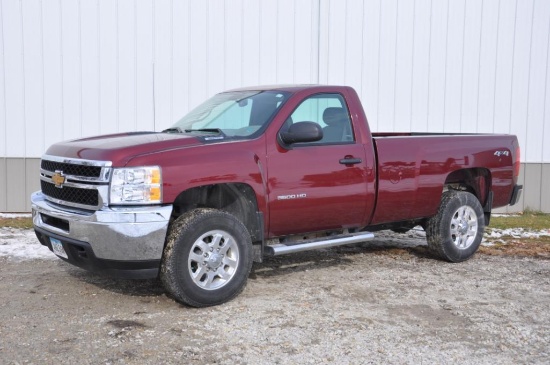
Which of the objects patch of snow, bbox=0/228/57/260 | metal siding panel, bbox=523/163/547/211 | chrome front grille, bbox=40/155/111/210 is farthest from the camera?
metal siding panel, bbox=523/163/547/211

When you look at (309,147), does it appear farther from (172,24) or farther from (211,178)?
(172,24)

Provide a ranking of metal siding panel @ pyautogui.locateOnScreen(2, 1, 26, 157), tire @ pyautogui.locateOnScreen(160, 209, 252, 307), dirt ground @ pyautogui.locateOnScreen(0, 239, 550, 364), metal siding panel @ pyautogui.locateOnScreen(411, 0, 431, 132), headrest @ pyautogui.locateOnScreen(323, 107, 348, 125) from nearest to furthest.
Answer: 1. dirt ground @ pyautogui.locateOnScreen(0, 239, 550, 364)
2. tire @ pyautogui.locateOnScreen(160, 209, 252, 307)
3. headrest @ pyautogui.locateOnScreen(323, 107, 348, 125)
4. metal siding panel @ pyautogui.locateOnScreen(2, 1, 26, 157)
5. metal siding panel @ pyautogui.locateOnScreen(411, 0, 431, 132)

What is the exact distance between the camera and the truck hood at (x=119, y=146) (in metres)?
4.76

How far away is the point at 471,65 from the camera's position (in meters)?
11.5

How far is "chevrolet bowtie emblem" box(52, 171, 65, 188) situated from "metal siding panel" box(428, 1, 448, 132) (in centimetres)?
802

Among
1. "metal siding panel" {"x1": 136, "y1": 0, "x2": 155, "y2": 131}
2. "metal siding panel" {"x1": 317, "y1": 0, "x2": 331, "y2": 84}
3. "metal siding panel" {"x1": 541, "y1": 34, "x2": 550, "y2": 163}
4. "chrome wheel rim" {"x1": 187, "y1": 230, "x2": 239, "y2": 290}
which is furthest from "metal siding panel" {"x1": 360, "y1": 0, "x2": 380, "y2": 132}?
"chrome wheel rim" {"x1": 187, "y1": 230, "x2": 239, "y2": 290}

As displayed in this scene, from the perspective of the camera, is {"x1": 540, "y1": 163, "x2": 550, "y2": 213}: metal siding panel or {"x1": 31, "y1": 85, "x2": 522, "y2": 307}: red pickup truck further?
{"x1": 540, "y1": 163, "x2": 550, "y2": 213}: metal siding panel

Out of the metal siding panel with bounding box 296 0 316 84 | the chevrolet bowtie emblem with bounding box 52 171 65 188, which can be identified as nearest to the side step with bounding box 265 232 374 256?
the chevrolet bowtie emblem with bounding box 52 171 65 188

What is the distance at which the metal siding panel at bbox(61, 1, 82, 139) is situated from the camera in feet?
35.1

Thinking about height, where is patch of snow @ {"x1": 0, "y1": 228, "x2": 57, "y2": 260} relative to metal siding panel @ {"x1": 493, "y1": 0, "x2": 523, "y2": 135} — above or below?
below

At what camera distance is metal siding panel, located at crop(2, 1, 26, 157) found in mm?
10609

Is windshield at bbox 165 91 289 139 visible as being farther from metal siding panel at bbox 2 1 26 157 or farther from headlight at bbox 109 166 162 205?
metal siding panel at bbox 2 1 26 157

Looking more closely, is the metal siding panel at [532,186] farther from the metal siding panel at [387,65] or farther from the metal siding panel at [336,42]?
the metal siding panel at [336,42]

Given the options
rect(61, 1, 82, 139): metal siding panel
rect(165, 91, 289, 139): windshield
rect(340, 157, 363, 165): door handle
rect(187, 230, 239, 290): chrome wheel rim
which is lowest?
rect(187, 230, 239, 290): chrome wheel rim
